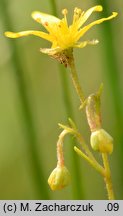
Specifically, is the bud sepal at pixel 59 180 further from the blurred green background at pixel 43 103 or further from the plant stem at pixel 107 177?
the blurred green background at pixel 43 103

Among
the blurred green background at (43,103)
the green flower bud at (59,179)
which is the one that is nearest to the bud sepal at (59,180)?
the green flower bud at (59,179)

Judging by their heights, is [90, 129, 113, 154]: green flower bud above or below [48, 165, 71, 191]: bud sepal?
above

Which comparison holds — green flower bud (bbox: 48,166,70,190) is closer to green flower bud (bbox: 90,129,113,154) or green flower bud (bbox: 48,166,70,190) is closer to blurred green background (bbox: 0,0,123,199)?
green flower bud (bbox: 90,129,113,154)

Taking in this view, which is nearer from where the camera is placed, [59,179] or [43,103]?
[59,179]

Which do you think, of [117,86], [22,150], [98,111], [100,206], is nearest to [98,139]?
[98,111]

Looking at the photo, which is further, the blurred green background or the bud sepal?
the blurred green background

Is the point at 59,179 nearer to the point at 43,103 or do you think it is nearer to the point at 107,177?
the point at 107,177

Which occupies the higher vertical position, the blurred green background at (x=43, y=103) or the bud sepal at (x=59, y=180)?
the blurred green background at (x=43, y=103)

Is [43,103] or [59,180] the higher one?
[43,103]

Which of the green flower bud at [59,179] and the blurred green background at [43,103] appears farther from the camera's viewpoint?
the blurred green background at [43,103]

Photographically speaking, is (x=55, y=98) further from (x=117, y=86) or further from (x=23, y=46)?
(x=117, y=86)

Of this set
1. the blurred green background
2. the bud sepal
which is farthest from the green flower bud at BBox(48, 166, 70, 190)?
the blurred green background

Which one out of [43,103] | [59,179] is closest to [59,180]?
[59,179]
